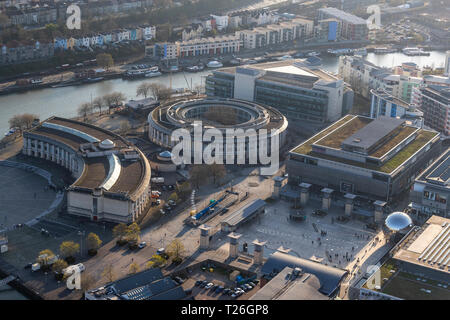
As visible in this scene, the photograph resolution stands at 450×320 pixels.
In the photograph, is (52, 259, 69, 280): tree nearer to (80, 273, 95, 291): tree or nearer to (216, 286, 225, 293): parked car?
(80, 273, 95, 291): tree

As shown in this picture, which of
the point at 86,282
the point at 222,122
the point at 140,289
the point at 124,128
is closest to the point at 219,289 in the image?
the point at 140,289

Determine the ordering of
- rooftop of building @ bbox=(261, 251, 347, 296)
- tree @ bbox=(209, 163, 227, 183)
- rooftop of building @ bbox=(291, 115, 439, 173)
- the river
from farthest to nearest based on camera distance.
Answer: the river → tree @ bbox=(209, 163, 227, 183) → rooftop of building @ bbox=(291, 115, 439, 173) → rooftop of building @ bbox=(261, 251, 347, 296)

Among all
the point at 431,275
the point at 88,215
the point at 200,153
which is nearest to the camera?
the point at 431,275

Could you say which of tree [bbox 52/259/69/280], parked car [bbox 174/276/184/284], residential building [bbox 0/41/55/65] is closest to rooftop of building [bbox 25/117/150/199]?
tree [bbox 52/259/69/280]

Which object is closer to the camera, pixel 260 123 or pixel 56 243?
pixel 56 243

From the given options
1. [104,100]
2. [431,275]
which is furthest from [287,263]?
[104,100]

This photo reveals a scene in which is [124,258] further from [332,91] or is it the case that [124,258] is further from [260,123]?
[332,91]
